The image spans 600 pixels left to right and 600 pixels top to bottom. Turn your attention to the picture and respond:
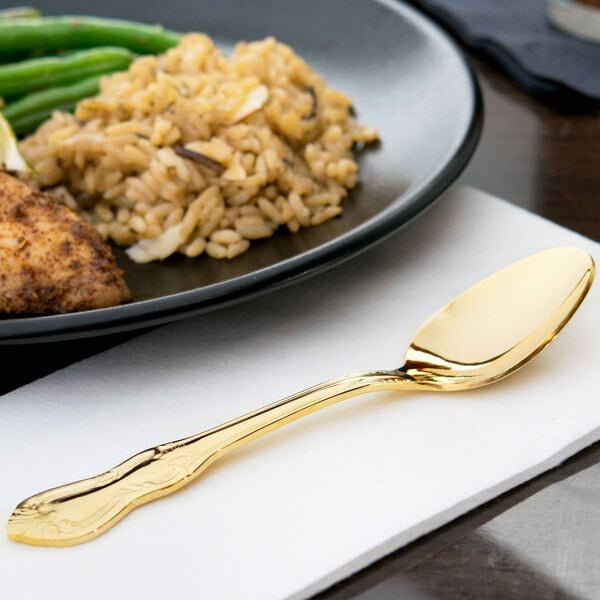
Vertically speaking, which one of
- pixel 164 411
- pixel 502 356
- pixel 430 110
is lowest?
pixel 164 411

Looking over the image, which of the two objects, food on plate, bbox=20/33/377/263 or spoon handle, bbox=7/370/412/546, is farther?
food on plate, bbox=20/33/377/263

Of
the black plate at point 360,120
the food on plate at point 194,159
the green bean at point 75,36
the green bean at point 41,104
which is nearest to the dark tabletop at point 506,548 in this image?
the black plate at point 360,120

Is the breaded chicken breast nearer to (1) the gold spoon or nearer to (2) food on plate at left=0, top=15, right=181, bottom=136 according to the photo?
(1) the gold spoon

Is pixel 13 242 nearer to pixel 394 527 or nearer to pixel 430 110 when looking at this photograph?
pixel 394 527

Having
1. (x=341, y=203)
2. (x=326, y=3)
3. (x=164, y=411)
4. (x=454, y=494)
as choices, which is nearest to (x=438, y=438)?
(x=454, y=494)

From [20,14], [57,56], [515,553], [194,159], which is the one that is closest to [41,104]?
[57,56]

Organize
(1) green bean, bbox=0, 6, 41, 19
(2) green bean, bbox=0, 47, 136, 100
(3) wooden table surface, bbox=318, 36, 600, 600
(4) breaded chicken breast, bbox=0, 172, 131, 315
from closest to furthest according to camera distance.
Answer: (3) wooden table surface, bbox=318, 36, 600, 600, (4) breaded chicken breast, bbox=0, 172, 131, 315, (2) green bean, bbox=0, 47, 136, 100, (1) green bean, bbox=0, 6, 41, 19

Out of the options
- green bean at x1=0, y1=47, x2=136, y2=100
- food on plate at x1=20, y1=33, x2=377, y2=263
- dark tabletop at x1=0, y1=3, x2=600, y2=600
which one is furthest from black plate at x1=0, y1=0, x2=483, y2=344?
green bean at x1=0, y1=47, x2=136, y2=100

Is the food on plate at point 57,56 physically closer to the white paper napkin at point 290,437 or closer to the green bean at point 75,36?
the green bean at point 75,36
